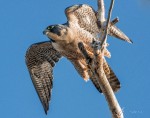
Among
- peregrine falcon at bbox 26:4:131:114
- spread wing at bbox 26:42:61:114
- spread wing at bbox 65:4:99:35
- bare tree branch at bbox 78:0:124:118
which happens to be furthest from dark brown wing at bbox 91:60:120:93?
bare tree branch at bbox 78:0:124:118

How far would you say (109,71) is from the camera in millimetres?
11703

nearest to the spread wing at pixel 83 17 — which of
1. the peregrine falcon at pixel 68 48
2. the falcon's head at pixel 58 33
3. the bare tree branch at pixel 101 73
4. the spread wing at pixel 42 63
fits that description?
the peregrine falcon at pixel 68 48

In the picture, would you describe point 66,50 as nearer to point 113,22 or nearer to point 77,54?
point 77,54

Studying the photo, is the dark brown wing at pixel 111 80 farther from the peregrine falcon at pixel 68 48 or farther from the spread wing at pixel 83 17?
the spread wing at pixel 83 17

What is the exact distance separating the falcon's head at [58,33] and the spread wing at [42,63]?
162cm

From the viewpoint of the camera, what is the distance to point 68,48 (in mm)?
11430

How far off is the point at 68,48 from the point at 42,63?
78.9 inches

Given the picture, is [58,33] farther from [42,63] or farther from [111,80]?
[42,63]

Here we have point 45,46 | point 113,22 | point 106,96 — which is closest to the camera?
point 106,96

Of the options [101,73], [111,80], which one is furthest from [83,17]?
[101,73]

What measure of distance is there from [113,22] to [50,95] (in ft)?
12.4

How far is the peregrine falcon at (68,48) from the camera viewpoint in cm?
1139

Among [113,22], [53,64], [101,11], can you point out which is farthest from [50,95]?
[113,22]

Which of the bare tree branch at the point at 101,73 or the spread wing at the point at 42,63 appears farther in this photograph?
the spread wing at the point at 42,63
